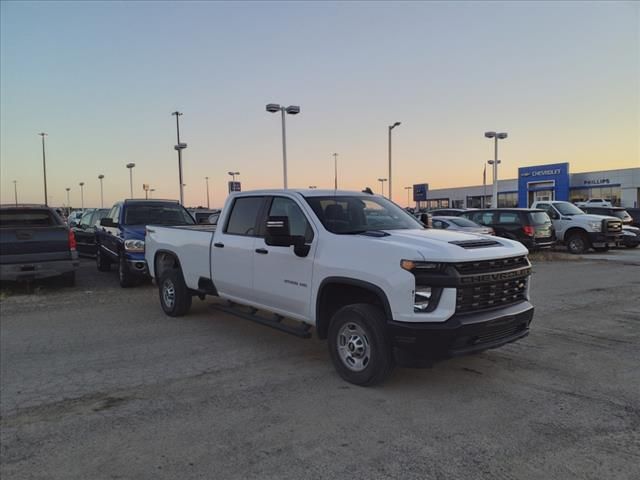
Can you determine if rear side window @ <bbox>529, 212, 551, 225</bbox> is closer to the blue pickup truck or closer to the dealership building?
the blue pickup truck

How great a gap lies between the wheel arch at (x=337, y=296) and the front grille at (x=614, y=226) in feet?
53.9

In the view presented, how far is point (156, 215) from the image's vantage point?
11.5m

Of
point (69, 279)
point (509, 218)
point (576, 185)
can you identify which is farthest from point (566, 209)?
point (576, 185)

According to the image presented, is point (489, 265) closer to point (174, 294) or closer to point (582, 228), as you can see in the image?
point (174, 294)

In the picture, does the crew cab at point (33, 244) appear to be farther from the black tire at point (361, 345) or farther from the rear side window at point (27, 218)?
the black tire at point (361, 345)

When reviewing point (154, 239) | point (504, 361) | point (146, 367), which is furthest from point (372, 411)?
point (154, 239)

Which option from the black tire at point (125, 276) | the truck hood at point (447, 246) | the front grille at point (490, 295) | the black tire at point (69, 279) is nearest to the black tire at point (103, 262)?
the black tire at point (69, 279)

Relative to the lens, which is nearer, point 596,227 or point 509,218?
point 509,218

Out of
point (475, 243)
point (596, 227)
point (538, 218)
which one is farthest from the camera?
point (596, 227)

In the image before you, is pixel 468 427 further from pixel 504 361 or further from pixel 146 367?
pixel 146 367

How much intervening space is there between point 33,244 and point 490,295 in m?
8.84

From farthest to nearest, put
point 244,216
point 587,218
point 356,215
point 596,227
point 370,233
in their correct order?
point 587,218 → point 596,227 → point 244,216 → point 356,215 → point 370,233

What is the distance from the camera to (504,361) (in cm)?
536

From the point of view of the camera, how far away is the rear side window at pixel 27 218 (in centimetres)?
1027
